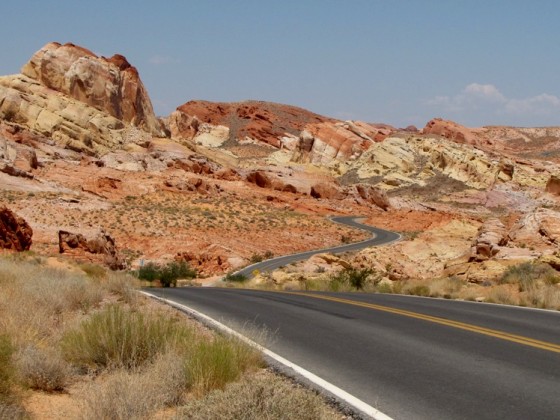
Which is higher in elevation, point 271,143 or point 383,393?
point 271,143

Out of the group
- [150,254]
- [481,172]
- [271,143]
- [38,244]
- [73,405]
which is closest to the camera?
[73,405]

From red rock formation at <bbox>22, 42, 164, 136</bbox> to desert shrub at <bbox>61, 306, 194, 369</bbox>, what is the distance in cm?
8833

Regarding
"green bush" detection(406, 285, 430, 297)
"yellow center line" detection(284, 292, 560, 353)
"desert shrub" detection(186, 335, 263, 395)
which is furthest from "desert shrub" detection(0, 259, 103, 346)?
"green bush" detection(406, 285, 430, 297)

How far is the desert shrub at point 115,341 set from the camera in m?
7.64

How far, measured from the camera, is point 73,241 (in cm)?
3259

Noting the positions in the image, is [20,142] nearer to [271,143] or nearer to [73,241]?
[73,241]

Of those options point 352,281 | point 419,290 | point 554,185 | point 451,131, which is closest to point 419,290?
point 419,290

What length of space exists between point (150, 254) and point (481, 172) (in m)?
72.6

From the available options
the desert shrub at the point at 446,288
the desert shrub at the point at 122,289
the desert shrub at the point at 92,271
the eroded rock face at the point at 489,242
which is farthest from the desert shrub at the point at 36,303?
the eroded rock face at the point at 489,242

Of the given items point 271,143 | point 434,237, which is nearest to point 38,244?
point 434,237

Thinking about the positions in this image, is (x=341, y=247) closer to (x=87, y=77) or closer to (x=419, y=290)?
(x=419, y=290)

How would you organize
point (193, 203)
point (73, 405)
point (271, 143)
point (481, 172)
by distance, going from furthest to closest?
point (271, 143)
point (481, 172)
point (193, 203)
point (73, 405)

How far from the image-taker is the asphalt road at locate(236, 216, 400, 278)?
44338 mm

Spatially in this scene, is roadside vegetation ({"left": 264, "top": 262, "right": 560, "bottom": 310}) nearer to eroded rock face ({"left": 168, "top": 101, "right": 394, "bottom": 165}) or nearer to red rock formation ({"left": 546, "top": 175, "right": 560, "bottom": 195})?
red rock formation ({"left": 546, "top": 175, "right": 560, "bottom": 195})
